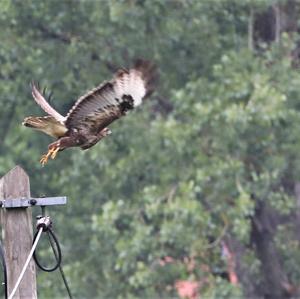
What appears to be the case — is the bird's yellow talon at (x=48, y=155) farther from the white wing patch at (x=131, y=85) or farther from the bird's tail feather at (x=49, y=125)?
the white wing patch at (x=131, y=85)

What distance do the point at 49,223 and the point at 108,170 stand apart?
10321mm

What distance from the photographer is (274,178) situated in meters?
14.9

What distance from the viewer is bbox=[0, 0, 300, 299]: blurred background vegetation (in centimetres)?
1484

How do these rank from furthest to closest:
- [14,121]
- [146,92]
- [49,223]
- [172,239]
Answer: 1. [14,121]
2. [172,239]
3. [146,92]
4. [49,223]

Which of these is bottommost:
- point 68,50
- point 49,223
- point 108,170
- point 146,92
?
point 49,223

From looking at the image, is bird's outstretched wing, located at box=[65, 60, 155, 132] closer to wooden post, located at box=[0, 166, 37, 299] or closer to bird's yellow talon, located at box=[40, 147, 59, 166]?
bird's yellow talon, located at box=[40, 147, 59, 166]

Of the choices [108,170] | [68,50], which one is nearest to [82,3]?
[68,50]

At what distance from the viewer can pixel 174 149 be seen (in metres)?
15.2

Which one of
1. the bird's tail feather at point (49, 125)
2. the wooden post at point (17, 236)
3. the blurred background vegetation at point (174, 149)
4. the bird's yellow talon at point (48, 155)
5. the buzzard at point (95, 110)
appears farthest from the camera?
the blurred background vegetation at point (174, 149)

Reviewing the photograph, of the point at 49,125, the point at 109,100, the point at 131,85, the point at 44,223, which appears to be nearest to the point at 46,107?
the point at 49,125

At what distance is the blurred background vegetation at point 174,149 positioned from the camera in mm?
14836

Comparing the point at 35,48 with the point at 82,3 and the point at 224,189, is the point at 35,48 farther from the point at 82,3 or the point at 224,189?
the point at 224,189

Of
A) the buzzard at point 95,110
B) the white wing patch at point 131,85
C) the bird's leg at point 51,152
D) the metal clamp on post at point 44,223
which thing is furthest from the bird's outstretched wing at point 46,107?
the metal clamp on post at point 44,223

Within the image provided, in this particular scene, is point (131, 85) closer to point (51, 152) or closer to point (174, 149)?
point (51, 152)
